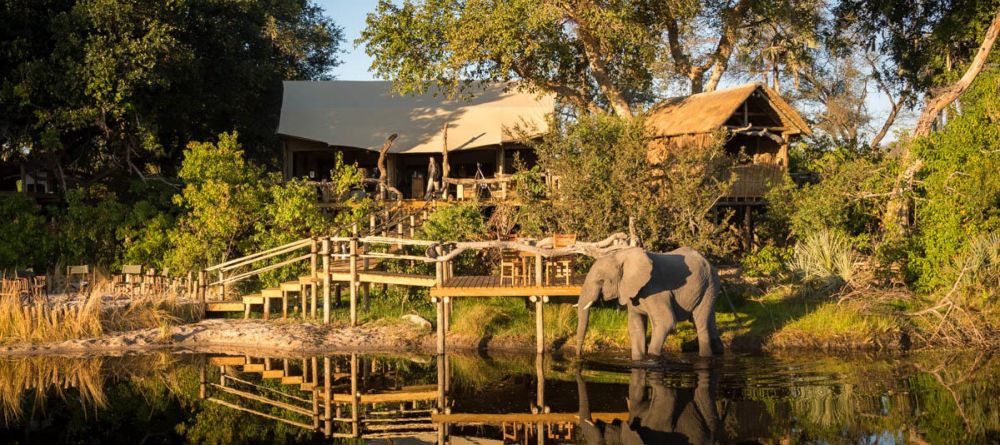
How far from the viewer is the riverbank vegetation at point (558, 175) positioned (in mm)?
16688

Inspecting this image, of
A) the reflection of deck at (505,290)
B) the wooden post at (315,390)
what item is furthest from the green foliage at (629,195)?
the wooden post at (315,390)

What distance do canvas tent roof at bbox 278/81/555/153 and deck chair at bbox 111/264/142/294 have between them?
9.27 metres

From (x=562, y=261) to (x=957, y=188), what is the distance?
7.83 metres

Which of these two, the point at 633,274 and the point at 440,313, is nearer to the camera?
the point at 633,274

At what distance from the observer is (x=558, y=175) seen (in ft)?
62.0

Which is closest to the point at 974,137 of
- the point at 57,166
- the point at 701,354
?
the point at 701,354

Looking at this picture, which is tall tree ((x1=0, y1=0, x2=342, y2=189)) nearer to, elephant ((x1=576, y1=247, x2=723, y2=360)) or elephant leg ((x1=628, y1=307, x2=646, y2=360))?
elephant ((x1=576, y1=247, x2=723, y2=360))

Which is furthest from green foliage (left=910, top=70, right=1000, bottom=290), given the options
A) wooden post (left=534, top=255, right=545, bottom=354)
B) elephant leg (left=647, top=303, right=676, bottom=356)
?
wooden post (left=534, top=255, right=545, bottom=354)

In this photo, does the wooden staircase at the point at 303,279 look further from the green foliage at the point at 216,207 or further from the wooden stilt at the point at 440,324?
the green foliage at the point at 216,207

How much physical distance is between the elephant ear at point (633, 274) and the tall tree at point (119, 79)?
14.3 m

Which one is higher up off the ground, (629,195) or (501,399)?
(629,195)

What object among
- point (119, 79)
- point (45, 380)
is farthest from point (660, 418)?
point (119, 79)

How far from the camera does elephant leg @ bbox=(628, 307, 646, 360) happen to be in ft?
45.2

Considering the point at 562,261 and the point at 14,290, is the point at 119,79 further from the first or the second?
the point at 562,261
